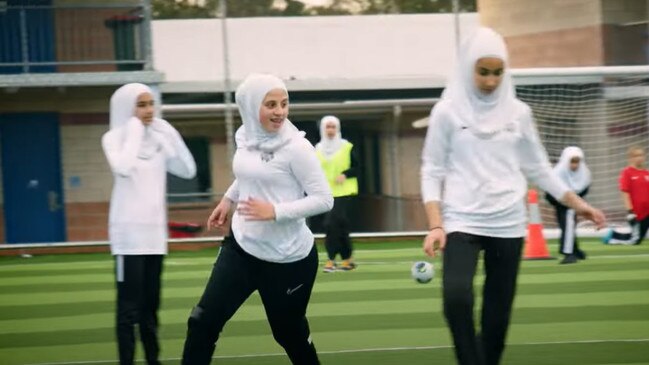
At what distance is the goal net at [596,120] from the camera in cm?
2919

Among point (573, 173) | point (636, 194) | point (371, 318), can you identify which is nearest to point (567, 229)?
point (573, 173)

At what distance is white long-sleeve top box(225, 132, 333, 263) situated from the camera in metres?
7.60

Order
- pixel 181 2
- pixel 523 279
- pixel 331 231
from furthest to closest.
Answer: pixel 181 2 → pixel 331 231 → pixel 523 279

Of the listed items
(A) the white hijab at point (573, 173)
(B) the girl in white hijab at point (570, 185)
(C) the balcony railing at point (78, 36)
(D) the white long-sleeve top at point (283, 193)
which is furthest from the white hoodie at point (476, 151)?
(C) the balcony railing at point (78, 36)

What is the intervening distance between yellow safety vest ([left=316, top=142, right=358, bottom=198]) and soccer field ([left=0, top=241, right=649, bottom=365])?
1033mm

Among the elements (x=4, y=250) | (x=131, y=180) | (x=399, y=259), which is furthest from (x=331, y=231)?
(x=4, y=250)

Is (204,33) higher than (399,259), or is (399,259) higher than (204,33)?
(204,33)

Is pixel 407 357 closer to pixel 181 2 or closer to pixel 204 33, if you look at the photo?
pixel 204 33

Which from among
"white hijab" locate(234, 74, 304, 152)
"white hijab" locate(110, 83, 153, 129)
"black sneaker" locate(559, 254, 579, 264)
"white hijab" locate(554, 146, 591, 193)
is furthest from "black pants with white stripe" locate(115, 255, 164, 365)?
"black sneaker" locate(559, 254, 579, 264)

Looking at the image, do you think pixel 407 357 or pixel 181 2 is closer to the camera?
Result: pixel 407 357

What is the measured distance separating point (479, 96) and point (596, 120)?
22.6m

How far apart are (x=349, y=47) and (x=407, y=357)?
26073 mm

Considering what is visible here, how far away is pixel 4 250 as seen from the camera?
28.1m

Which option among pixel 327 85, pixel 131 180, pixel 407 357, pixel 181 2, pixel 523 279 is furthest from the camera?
pixel 181 2
